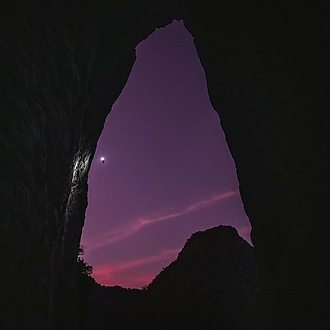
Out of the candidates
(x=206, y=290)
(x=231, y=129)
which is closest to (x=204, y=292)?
(x=206, y=290)

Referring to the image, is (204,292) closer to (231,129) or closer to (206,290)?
(206,290)

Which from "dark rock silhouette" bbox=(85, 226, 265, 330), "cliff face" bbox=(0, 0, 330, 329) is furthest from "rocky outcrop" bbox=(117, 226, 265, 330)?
"cliff face" bbox=(0, 0, 330, 329)

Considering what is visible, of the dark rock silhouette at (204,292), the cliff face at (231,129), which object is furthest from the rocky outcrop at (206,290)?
the cliff face at (231,129)

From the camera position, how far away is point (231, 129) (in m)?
15.6

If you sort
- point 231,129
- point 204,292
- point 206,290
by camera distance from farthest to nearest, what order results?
point 206,290 < point 204,292 < point 231,129

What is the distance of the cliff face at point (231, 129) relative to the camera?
6.46 m

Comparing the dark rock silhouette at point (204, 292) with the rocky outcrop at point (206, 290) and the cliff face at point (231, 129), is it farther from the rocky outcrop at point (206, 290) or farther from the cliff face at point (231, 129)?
the cliff face at point (231, 129)

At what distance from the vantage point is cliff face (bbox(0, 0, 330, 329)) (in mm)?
6457

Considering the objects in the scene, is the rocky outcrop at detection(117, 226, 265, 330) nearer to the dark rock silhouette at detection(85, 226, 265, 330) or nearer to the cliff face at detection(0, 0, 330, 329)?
the dark rock silhouette at detection(85, 226, 265, 330)

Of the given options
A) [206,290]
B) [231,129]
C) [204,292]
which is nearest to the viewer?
[231,129]

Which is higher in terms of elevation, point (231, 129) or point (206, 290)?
point (231, 129)

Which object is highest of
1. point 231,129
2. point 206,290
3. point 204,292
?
point 231,129

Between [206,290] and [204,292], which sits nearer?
[204,292]

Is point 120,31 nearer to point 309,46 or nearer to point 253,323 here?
point 309,46
